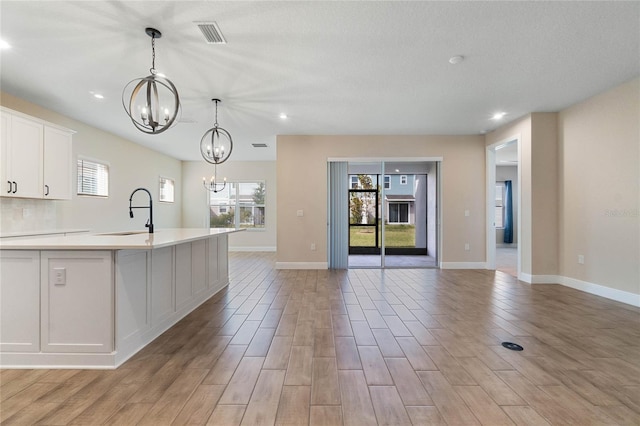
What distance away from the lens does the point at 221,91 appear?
3838 mm

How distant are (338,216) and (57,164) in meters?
4.89

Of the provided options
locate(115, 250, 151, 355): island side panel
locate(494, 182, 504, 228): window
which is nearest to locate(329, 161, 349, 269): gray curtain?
locate(115, 250, 151, 355): island side panel

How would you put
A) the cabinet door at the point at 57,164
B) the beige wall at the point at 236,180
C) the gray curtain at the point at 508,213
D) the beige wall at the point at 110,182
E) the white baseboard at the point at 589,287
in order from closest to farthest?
the white baseboard at the point at 589,287 < the cabinet door at the point at 57,164 < the beige wall at the point at 110,182 < the beige wall at the point at 236,180 < the gray curtain at the point at 508,213

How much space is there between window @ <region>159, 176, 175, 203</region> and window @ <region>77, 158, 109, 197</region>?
2017 millimetres

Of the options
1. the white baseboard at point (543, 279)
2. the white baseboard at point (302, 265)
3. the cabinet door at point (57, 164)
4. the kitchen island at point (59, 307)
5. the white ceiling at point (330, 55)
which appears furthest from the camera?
the white baseboard at point (302, 265)

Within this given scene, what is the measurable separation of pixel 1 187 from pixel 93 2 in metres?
2.93

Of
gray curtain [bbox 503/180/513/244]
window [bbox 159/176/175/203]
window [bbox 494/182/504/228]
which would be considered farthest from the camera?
window [bbox 494/182/504/228]

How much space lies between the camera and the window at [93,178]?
540 cm

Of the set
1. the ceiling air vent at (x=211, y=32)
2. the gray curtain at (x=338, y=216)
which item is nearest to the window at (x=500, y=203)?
the gray curtain at (x=338, y=216)

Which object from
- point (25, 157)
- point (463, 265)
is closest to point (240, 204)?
point (25, 157)

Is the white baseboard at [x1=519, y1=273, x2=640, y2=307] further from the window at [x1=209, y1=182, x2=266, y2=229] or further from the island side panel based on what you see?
the window at [x1=209, y1=182, x2=266, y2=229]

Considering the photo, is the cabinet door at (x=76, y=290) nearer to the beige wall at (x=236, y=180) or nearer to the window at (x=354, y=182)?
the window at (x=354, y=182)

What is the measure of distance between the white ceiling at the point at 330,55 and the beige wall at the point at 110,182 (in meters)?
0.43

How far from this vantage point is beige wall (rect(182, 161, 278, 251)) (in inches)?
358
